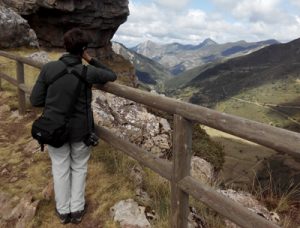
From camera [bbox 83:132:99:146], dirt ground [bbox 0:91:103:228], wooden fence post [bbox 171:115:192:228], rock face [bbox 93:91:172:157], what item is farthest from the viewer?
rock face [bbox 93:91:172:157]

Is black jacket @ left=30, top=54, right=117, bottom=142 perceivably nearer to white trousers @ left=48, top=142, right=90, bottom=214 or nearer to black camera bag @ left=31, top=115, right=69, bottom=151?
black camera bag @ left=31, top=115, right=69, bottom=151

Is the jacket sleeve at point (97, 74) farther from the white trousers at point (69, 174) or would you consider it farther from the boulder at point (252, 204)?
the boulder at point (252, 204)

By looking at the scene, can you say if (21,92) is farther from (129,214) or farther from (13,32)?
(13,32)

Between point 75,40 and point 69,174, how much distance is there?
2.22 metres

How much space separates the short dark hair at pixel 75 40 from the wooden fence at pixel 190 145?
2.95 ft

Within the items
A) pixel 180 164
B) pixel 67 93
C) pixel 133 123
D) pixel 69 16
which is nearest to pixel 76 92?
pixel 67 93

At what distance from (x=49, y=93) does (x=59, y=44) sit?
Answer: 41736 mm

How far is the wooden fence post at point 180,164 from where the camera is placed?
14.6 feet

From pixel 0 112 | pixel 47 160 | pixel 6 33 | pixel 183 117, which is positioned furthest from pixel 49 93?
pixel 6 33

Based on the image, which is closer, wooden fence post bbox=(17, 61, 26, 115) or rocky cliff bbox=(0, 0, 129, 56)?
wooden fence post bbox=(17, 61, 26, 115)

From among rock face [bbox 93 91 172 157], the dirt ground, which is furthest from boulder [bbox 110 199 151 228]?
rock face [bbox 93 91 172 157]

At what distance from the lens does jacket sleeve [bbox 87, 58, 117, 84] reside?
5.57 m

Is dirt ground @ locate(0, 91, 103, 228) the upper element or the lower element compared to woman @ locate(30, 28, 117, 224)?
lower

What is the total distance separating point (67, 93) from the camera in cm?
547
